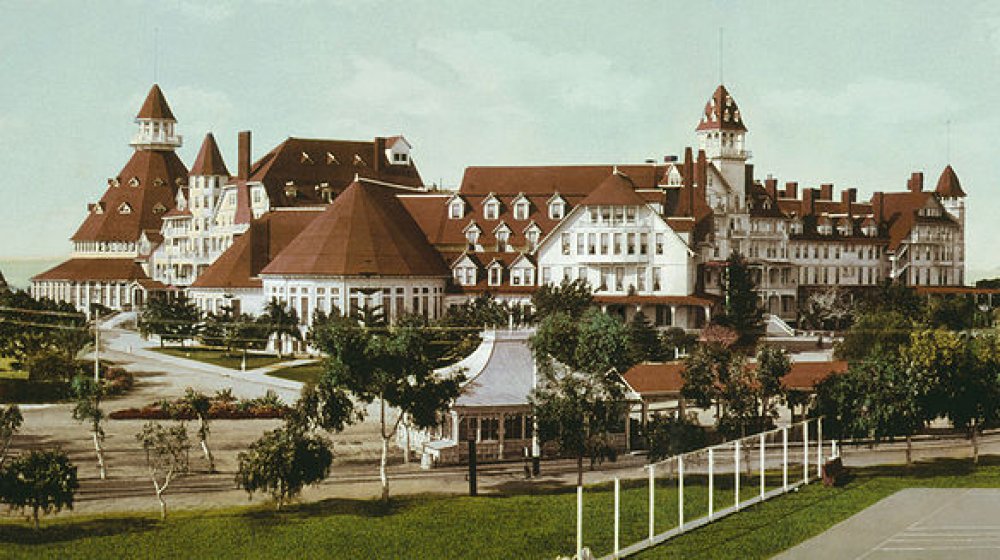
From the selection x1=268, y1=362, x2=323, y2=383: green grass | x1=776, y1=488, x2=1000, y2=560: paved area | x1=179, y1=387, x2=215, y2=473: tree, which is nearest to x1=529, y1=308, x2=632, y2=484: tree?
x1=776, y1=488, x2=1000, y2=560: paved area

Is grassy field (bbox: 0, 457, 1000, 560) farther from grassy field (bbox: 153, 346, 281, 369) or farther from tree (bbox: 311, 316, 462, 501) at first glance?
grassy field (bbox: 153, 346, 281, 369)

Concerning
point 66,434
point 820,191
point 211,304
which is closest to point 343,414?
point 66,434

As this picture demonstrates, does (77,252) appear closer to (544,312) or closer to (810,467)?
(544,312)

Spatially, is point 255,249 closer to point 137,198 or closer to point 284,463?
point 137,198

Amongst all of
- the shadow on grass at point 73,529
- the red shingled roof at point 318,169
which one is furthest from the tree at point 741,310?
the shadow on grass at point 73,529

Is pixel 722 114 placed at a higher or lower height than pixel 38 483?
higher

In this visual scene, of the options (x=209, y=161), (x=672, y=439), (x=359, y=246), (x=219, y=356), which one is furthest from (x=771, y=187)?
(x=672, y=439)
